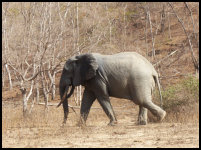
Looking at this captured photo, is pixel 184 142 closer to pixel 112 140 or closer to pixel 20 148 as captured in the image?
pixel 112 140

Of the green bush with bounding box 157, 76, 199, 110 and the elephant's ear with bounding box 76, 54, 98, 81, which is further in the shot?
the green bush with bounding box 157, 76, 199, 110

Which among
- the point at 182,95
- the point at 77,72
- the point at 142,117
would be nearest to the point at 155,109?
the point at 142,117

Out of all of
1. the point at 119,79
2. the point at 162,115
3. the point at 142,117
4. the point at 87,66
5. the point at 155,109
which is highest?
the point at 87,66

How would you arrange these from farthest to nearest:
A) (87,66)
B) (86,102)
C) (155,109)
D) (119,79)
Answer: (86,102) → (87,66) → (119,79) → (155,109)

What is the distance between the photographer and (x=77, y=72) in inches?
491

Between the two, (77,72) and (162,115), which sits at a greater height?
(77,72)

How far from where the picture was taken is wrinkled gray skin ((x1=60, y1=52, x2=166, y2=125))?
11809 millimetres

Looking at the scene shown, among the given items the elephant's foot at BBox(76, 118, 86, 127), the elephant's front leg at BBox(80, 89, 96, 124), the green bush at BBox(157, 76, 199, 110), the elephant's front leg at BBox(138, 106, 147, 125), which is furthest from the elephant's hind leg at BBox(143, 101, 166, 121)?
the elephant's foot at BBox(76, 118, 86, 127)

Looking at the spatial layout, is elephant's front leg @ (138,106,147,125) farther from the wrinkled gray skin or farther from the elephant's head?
the elephant's head

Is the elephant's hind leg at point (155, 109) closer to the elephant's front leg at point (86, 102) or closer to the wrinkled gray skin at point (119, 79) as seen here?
the wrinkled gray skin at point (119, 79)

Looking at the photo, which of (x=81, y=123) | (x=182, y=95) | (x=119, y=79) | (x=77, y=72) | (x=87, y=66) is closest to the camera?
(x=81, y=123)

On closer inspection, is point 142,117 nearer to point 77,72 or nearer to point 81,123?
point 81,123

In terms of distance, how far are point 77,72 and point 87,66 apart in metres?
0.47

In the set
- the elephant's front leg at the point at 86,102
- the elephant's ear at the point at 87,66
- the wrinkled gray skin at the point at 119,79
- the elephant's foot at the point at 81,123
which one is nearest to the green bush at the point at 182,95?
the wrinkled gray skin at the point at 119,79
